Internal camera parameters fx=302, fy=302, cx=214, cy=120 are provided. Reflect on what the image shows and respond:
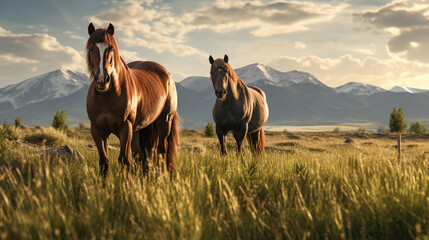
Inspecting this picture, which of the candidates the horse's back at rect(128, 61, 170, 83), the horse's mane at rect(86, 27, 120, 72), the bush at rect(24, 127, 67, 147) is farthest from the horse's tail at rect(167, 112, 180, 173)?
the bush at rect(24, 127, 67, 147)

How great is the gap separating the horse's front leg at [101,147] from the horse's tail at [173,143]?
1449 millimetres

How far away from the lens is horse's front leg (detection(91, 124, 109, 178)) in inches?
162

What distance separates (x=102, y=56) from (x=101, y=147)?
1291mm

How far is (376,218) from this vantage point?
2.88 metres

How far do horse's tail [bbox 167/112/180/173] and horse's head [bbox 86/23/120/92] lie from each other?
2.27 m

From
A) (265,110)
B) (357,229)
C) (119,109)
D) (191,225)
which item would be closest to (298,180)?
(357,229)

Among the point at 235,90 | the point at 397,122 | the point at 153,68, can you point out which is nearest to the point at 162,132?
the point at 153,68

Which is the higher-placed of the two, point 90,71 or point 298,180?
point 90,71

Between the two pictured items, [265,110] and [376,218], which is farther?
[265,110]

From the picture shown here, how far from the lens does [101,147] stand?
4141 millimetres

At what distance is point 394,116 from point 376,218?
49.4 metres

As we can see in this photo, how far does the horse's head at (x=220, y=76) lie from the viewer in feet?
21.4

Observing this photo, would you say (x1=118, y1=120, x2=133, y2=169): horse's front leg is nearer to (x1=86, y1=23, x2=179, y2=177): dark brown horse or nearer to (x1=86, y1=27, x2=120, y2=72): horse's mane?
(x1=86, y1=23, x2=179, y2=177): dark brown horse

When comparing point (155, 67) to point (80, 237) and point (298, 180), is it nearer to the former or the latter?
point (298, 180)
